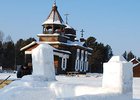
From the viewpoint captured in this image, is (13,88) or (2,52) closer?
(13,88)

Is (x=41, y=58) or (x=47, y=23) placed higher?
(x=47, y=23)

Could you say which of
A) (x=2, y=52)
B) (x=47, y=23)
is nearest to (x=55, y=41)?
(x=47, y=23)

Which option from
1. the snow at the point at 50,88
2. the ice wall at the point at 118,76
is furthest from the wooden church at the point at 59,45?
the ice wall at the point at 118,76

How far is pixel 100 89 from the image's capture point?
30.6 feet

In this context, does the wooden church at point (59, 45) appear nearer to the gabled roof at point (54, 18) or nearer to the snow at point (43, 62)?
the gabled roof at point (54, 18)

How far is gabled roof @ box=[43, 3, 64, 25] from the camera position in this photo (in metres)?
52.7

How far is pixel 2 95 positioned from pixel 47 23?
4278 centimetres

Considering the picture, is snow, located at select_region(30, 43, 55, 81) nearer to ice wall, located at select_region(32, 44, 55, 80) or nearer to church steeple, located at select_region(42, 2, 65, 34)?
ice wall, located at select_region(32, 44, 55, 80)

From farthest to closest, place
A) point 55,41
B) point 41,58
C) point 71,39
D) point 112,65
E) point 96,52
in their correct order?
point 96,52 < point 71,39 < point 55,41 < point 41,58 < point 112,65

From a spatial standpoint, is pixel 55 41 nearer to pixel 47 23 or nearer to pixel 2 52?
pixel 47 23

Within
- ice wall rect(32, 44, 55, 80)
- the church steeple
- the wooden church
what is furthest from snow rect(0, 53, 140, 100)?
the church steeple

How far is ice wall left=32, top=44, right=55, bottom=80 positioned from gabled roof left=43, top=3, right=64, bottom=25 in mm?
38921

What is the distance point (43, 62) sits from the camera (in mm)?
13469

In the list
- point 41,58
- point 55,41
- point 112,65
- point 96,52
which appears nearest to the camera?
point 112,65
